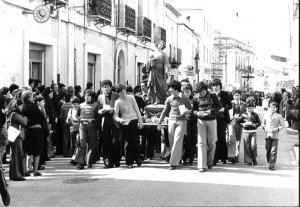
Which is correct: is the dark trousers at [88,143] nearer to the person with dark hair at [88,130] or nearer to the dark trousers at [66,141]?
the person with dark hair at [88,130]

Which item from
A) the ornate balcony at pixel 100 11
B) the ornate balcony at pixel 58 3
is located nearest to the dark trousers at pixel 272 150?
the ornate balcony at pixel 58 3

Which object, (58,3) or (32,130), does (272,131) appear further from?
(58,3)

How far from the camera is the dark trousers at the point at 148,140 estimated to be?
1209 cm

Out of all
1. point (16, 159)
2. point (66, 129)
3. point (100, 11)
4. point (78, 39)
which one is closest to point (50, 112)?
point (66, 129)

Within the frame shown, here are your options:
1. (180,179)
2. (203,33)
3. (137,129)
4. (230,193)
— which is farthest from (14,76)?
(203,33)

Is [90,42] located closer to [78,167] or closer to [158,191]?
[78,167]

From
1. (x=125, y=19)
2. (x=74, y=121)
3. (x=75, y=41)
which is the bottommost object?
(x=74, y=121)

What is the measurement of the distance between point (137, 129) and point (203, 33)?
46.5 meters

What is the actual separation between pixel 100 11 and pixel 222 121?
10.1 meters

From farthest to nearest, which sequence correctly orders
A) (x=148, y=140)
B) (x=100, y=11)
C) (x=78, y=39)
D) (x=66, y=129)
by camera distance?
(x=100, y=11)
(x=78, y=39)
(x=66, y=129)
(x=148, y=140)

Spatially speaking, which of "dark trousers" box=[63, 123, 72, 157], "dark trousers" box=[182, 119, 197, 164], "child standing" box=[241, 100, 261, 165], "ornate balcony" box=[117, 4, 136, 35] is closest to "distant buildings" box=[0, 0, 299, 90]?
"ornate balcony" box=[117, 4, 136, 35]

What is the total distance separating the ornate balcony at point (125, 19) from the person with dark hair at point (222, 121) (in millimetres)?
12174

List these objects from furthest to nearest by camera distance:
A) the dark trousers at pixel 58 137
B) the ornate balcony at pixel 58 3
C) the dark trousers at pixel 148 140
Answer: the ornate balcony at pixel 58 3
the dark trousers at pixel 58 137
the dark trousers at pixel 148 140

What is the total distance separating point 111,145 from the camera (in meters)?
10.9
